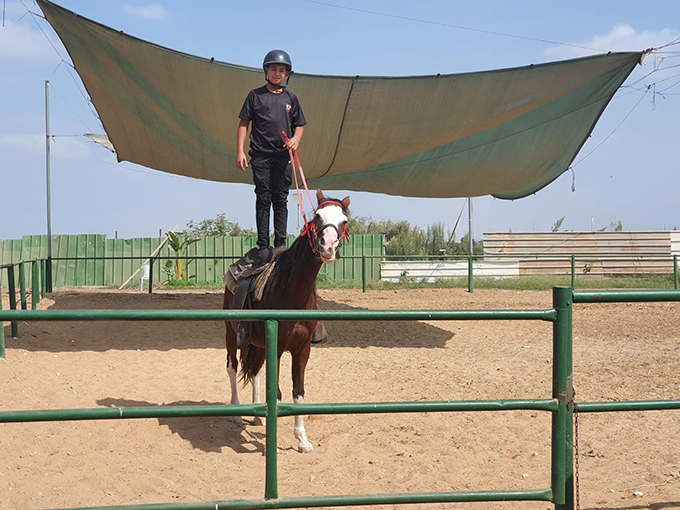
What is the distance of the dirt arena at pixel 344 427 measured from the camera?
3.54m

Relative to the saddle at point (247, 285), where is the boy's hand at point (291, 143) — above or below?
above

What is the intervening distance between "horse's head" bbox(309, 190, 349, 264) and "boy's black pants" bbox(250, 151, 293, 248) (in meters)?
1.32

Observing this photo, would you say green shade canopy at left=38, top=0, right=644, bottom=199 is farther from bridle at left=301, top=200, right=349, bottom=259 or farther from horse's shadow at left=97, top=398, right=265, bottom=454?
horse's shadow at left=97, top=398, right=265, bottom=454

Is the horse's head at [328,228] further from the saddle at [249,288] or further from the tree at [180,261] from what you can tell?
the tree at [180,261]

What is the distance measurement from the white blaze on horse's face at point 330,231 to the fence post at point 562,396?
4.70 feet

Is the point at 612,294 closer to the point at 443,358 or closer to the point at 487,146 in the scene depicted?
the point at 443,358

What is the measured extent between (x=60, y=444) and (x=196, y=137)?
5978mm

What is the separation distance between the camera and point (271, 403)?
2424 millimetres

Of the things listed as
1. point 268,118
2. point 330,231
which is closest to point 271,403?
point 330,231

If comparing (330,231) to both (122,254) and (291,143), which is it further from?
(122,254)

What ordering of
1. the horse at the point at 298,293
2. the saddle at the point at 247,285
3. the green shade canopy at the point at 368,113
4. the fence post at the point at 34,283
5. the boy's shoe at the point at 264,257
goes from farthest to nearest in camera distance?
1. the fence post at the point at 34,283
2. the green shade canopy at the point at 368,113
3. the boy's shoe at the point at 264,257
4. the saddle at the point at 247,285
5. the horse at the point at 298,293

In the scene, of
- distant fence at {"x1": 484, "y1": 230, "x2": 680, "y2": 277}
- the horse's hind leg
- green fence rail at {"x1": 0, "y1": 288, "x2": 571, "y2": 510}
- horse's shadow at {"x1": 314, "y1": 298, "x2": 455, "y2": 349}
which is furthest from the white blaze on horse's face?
distant fence at {"x1": 484, "y1": 230, "x2": 680, "y2": 277}

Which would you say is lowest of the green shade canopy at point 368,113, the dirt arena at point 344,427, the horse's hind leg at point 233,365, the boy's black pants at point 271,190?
the dirt arena at point 344,427

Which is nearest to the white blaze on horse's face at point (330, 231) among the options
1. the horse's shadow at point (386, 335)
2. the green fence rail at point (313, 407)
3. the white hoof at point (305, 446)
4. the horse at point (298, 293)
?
the horse at point (298, 293)
